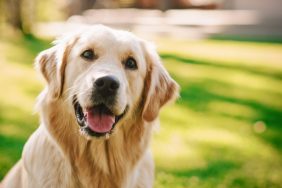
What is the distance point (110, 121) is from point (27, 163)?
23.1 inches

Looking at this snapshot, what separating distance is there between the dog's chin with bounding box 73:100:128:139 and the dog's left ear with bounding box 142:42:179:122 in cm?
27

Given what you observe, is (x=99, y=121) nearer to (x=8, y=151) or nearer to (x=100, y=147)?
(x=100, y=147)

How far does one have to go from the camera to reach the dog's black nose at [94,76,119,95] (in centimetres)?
321

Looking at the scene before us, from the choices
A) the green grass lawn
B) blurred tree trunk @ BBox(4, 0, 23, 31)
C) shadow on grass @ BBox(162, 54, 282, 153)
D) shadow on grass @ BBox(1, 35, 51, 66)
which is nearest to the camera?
the green grass lawn

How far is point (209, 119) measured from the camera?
6.89 m

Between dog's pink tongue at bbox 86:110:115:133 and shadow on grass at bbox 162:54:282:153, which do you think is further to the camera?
shadow on grass at bbox 162:54:282:153

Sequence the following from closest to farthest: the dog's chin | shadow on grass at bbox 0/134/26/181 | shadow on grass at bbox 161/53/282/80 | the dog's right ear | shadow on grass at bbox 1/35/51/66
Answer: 1. the dog's chin
2. the dog's right ear
3. shadow on grass at bbox 0/134/26/181
4. shadow on grass at bbox 161/53/282/80
5. shadow on grass at bbox 1/35/51/66

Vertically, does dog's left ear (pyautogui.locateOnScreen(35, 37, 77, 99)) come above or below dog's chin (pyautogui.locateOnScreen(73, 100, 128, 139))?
above

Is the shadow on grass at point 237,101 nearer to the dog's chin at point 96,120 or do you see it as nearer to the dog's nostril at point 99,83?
the dog's chin at point 96,120

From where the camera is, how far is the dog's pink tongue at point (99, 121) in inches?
132

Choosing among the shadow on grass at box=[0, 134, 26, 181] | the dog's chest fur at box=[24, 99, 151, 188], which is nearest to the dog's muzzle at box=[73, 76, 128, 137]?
the dog's chest fur at box=[24, 99, 151, 188]

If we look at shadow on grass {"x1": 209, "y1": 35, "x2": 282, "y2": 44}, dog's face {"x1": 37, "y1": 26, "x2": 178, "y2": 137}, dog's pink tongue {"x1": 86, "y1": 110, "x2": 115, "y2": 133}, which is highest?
dog's face {"x1": 37, "y1": 26, "x2": 178, "y2": 137}

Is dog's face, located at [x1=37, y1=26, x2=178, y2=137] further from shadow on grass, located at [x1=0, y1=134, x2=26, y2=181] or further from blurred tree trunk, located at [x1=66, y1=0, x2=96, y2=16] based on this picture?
blurred tree trunk, located at [x1=66, y1=0, x2=96, y2=16]

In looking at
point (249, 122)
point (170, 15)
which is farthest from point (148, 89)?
point (170, 15)
